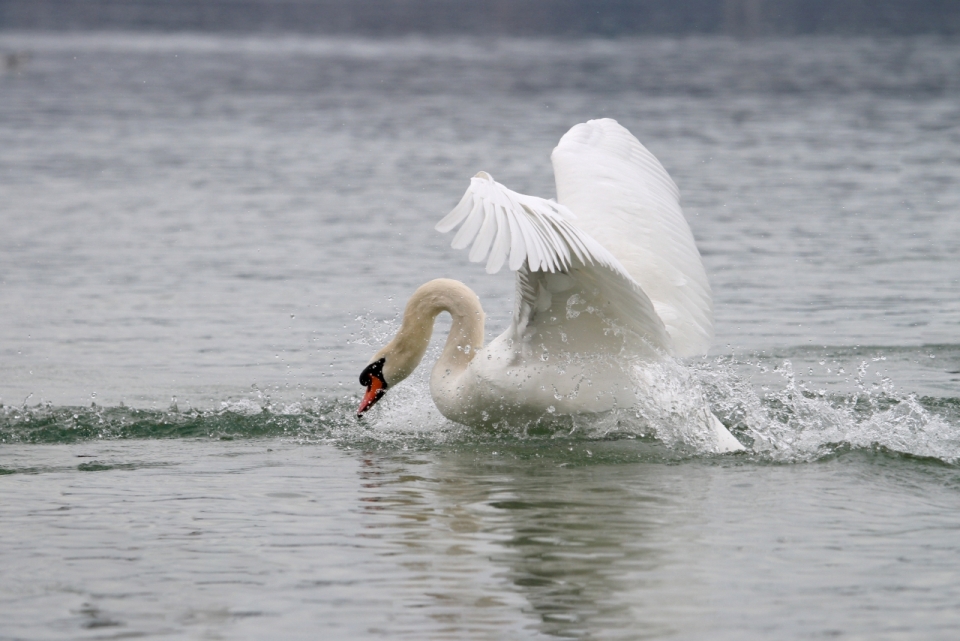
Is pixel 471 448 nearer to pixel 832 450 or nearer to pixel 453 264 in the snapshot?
pixel 832 450

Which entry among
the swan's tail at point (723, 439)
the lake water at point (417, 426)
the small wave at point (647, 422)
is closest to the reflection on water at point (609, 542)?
the lake water at point (417, 426)

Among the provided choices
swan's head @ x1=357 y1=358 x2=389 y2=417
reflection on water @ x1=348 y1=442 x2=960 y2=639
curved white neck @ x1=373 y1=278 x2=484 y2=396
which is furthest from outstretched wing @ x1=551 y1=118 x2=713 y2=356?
swan's head @ x1=357 y1=358 x2=389 y2=417

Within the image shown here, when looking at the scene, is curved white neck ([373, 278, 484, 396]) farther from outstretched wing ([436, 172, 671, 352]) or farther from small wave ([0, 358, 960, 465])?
outstretched wing ([436, 172, 671, 352])

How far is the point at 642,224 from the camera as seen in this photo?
880cm

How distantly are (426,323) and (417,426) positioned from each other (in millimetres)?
613

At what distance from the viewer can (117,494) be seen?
7211 mm

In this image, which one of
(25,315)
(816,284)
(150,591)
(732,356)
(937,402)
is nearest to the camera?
(150,591)

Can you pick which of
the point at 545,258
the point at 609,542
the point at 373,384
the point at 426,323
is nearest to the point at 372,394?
the point at 373,384

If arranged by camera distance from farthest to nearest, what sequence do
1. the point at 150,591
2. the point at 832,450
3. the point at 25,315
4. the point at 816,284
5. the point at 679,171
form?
the point at 679,171, the point at 816,284, the point at 25,315, the point at 832,450, the point at 150,591

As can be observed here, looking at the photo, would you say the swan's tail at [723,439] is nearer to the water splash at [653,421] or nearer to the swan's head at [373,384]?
the water splash at [653,421]

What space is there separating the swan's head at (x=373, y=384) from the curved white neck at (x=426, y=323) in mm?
31

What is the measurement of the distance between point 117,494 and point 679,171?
1493cm

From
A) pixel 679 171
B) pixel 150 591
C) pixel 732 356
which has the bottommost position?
pixel 150 591

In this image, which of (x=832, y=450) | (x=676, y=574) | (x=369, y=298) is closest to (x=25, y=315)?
(x=369, y=298)
